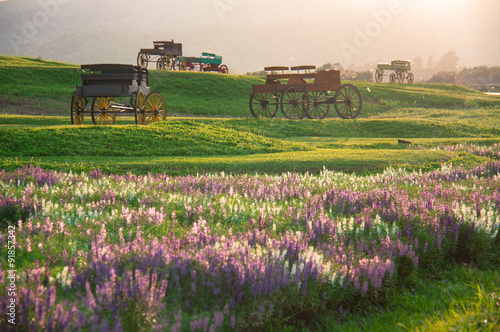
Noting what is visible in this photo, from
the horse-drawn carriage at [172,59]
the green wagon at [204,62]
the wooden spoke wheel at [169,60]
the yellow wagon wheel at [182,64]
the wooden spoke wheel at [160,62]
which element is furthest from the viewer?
the green wagon at [204,62]

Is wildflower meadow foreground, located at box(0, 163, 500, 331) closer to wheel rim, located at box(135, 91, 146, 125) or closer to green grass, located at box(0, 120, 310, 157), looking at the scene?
green grass, located at box(0, 120, 310, 157)

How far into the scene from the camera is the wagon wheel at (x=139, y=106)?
13.5 m

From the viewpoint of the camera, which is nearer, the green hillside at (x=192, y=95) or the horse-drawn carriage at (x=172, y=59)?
the green hillside at (x=192, y=95)

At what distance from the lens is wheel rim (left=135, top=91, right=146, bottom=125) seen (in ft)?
44.6

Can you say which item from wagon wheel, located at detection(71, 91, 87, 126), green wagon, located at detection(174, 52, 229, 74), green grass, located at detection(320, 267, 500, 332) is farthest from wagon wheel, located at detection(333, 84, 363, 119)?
green wagon, located at detection(174, 52, 229, 74)

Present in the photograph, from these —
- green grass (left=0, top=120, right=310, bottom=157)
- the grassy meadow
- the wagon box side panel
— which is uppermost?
the wagon box side panel

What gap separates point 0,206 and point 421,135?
53.7 feet

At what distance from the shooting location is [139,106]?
13844mm

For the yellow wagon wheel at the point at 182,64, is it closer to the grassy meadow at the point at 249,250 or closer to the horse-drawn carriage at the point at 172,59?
the horse-drawn carriage at the point at 172,59

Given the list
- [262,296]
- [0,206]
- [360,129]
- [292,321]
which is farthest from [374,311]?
[360,129]

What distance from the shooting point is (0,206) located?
15.9ft

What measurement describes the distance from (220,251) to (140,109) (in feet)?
38.2

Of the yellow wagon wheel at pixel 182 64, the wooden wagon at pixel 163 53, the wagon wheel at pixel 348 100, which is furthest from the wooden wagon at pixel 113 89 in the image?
the yellow wagon wheel at pixel 182 64

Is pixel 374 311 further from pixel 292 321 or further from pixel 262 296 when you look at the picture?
pixel 262 296
